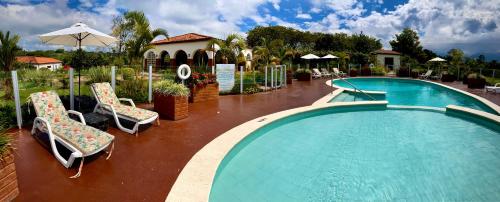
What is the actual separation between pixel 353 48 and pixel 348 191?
5683 centimetres

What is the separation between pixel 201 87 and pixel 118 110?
3.97 metres

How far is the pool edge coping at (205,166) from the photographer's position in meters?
3.18

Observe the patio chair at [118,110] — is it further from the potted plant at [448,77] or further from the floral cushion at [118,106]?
the potted plant at [448,77]

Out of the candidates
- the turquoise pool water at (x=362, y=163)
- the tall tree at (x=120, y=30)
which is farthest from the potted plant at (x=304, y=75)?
the tall tree at (x=120, y=30)

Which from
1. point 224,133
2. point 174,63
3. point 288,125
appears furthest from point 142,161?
point 174,63

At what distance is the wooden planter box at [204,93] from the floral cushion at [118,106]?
326 cm

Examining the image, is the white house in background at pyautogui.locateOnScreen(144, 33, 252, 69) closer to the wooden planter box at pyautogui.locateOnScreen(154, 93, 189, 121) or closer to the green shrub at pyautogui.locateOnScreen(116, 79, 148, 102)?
the green shrub at pyautogui.locateOnScreen(116, 79, 148, 102)

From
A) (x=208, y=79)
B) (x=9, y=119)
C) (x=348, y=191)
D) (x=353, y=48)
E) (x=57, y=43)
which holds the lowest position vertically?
(x=348, y=191)

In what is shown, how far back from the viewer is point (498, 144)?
20.8ft

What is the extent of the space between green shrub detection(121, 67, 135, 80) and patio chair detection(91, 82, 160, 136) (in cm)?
344

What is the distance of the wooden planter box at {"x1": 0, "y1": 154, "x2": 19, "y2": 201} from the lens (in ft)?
9.06

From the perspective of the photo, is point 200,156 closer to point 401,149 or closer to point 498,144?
point 401,149

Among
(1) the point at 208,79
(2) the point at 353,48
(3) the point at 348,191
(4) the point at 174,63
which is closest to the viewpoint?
(3) the point at 348,191

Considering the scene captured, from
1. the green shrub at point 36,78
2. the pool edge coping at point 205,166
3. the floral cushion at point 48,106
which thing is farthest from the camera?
the green shrub at point 36,78
